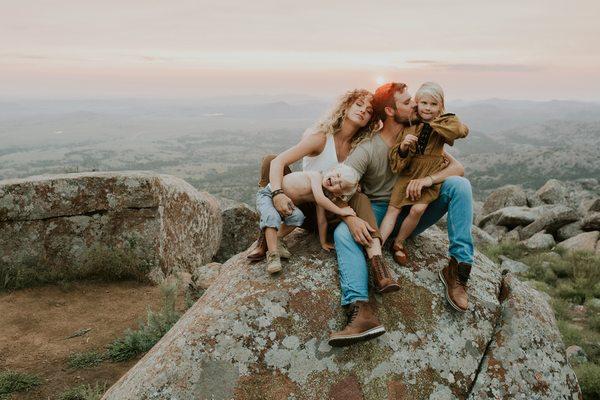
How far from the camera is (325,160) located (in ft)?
17.2

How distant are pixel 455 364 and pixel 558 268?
38.4 ft

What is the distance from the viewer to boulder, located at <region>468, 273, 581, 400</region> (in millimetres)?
4090

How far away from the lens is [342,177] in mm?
4664

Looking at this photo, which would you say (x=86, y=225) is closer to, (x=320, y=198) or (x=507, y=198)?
(x=320, y=198)

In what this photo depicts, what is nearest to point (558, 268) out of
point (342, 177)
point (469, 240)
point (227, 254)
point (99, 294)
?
point (227, 254)

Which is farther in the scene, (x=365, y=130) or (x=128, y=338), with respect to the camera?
(x=128, y=338)

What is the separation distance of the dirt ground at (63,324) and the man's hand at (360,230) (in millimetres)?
3691

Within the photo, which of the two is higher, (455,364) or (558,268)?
(455,364)

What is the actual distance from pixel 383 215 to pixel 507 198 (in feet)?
75.1

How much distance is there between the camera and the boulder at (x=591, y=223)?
704 inches

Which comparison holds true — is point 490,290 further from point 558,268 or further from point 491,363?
point 558,268

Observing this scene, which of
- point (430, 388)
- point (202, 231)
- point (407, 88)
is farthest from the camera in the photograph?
point (202, 231)

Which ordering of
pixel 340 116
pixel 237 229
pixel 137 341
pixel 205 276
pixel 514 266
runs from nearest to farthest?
pixel 340 116 < pixel 137 341 < pixel 205 276 < pixel 237 229 < pixel 514 266

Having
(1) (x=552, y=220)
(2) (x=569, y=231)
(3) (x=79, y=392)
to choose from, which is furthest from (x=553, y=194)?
(3) (x=79, y=392)
